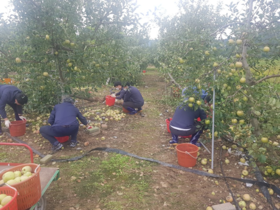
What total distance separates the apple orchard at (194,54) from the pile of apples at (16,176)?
3095 mm

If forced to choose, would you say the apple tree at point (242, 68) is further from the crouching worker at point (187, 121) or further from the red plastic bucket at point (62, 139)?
the red plastic bucket at point (62, 139)

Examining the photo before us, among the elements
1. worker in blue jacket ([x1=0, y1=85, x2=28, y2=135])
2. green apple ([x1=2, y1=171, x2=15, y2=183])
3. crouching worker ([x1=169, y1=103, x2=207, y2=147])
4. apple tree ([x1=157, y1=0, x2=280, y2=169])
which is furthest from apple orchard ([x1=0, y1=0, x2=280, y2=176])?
green apple ([x1=2, y1=171, x2=15, y2=183])

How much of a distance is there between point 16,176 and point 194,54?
142 inches

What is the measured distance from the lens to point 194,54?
3990 mm

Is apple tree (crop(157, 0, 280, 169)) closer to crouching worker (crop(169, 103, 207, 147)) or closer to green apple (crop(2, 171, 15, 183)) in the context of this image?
crouching worker (crop(169, 103, 207, 147))

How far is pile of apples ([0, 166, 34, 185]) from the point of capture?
2332 millimetres

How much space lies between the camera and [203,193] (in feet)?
11.5

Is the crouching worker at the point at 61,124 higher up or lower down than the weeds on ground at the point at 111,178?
higher up

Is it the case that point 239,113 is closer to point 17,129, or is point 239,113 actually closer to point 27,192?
point 27,192

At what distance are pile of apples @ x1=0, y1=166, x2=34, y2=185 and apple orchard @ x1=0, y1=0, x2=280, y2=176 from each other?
309 cm

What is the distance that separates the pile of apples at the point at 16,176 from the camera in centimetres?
233

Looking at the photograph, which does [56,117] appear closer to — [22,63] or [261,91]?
[22,63]

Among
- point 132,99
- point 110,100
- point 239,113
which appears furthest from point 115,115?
point 239,113

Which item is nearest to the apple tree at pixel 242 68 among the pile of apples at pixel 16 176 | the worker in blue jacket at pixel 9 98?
the pile of apples at pixel 16 176
